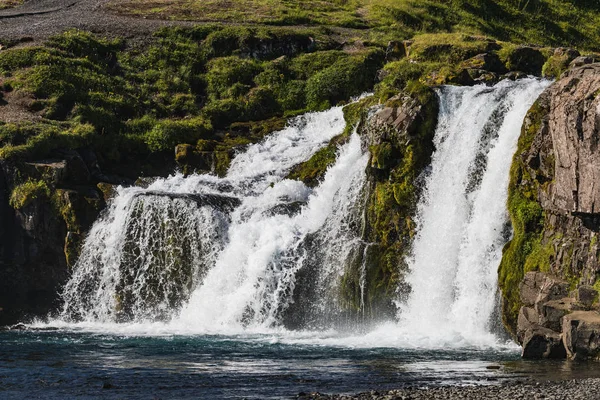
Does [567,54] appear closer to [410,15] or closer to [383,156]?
[383,156]

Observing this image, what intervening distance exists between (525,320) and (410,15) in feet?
164

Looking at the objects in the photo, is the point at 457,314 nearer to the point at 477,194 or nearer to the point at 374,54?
the point at 477,194

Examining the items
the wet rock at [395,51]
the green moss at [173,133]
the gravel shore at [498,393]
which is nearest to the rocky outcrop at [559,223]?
the gravel shore at [498,393]

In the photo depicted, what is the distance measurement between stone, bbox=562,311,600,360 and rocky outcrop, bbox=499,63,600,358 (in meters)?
0.03

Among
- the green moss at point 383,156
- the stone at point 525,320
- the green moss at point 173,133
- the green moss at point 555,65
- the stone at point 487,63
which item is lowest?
the stone at point 525,320

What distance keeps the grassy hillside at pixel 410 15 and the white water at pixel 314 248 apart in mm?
29841

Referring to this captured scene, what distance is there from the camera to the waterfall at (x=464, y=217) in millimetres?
31953

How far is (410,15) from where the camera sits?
7369cm

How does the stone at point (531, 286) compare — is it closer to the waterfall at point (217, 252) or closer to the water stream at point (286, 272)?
the water stream at point (286, 272)

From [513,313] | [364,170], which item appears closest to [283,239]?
[364,170]

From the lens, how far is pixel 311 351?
28719mm

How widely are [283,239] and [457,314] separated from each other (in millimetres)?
9328

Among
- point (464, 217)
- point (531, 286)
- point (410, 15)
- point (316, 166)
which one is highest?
point (410, 15)

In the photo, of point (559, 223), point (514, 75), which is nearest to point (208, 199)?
point (559, 223)
